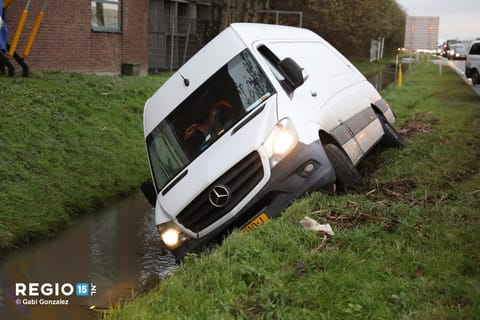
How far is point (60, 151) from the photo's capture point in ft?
34.3

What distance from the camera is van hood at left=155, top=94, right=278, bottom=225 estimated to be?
240 inches

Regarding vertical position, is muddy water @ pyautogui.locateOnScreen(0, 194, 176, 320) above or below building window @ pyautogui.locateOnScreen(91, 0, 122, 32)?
below

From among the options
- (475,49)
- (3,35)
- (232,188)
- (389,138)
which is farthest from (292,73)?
(475,49)

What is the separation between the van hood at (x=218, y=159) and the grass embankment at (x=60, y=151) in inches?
93.1

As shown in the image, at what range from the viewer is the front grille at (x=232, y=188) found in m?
6.07

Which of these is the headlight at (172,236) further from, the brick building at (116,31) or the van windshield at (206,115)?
the brick building at (116,31)

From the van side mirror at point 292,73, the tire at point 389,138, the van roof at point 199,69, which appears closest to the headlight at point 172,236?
the van roof at point 199,69

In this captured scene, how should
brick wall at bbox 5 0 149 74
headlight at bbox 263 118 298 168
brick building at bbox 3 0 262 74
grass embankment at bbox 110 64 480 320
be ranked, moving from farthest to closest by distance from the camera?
brick building at bbox 3 0 262 74
brick wall at bbox 5 0 149 74
headlight at bbox 263 118 298 168
grass embankment at bbox 110 64 480 320

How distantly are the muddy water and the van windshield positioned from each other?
1.04 meters

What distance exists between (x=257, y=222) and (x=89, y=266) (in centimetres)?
215

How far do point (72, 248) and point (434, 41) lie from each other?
33422 millimetres

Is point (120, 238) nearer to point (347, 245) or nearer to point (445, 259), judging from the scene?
point (347, 245)

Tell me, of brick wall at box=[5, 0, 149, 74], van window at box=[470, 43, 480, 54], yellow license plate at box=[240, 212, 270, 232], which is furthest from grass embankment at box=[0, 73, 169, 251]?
van window at box=[470, 43, 480, 54]

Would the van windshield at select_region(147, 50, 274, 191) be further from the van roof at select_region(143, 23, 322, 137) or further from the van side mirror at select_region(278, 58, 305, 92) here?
the van side mirror at select_region(278, 58, 305, 92)
